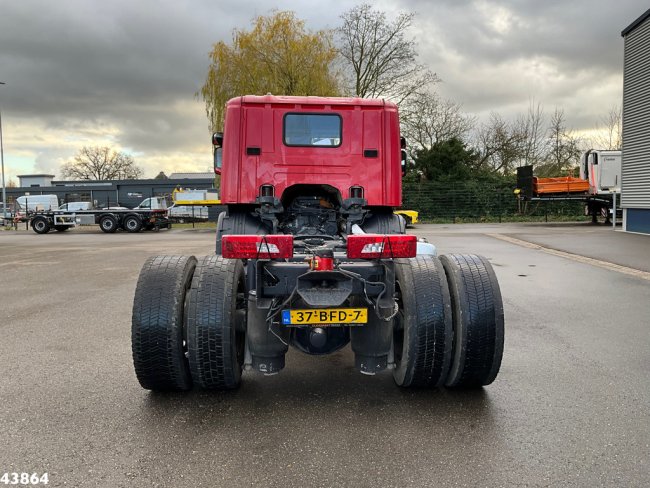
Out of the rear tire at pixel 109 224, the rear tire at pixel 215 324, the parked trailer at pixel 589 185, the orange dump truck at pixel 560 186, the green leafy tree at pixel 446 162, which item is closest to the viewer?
the rear tire at pixel 215 324

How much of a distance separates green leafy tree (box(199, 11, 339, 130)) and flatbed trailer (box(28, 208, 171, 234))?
6.26m

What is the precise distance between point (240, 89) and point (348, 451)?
28465 mm

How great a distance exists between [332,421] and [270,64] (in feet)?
91.6

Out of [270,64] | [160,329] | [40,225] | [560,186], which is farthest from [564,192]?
[40,225]

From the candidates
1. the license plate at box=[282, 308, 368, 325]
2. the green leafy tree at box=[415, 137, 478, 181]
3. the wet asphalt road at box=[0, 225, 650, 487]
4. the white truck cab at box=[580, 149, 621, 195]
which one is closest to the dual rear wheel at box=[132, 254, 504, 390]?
the wet asphalt road at box=[0, 225, 650, 487]

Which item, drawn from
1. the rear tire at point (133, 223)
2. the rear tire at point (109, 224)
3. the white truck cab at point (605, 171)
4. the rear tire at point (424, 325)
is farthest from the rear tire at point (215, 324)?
the rear tire at point (109, 224)

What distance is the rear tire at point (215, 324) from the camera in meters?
3.57

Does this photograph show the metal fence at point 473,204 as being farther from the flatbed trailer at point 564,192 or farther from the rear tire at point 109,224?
the rear tire at point 109,224

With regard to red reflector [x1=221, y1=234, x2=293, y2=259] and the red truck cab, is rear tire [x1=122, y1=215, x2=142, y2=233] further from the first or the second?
red reflector [x1=221, y1=234, x2=293, y2=259]

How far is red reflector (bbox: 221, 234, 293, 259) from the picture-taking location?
3.24 meters

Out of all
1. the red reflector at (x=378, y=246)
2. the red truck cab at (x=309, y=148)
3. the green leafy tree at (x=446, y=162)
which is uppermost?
the green leafy tree at (x=446, y=162)

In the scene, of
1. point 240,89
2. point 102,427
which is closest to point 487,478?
point 102,427

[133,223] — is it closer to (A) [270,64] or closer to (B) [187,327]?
(A) [270,64]

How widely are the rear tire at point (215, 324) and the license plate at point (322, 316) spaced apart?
473 millimetres
